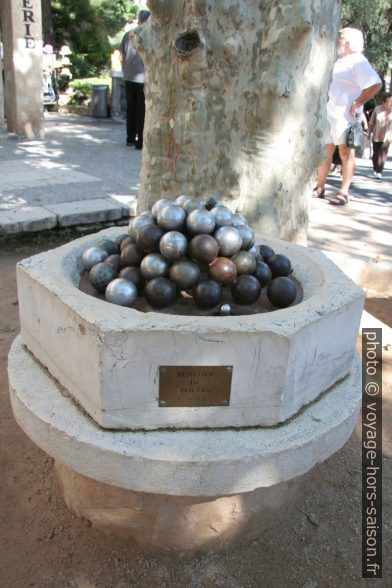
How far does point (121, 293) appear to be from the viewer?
192 cm

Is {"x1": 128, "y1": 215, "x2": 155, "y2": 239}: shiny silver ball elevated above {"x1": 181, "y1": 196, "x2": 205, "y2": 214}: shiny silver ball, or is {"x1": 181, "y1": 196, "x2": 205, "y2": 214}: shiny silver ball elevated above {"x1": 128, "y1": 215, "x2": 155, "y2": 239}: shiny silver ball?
{"x1": 181, "y1": 196, "x2": 205, "y2": 214}: shiny silver ball

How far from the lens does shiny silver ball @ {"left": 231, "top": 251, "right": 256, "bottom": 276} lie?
6.87 ft

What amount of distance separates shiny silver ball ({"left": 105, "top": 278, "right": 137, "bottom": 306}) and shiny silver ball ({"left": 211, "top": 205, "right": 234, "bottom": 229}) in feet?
1.52

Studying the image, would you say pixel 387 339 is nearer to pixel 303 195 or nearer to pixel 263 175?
pixel 303 195

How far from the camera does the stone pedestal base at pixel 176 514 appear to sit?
197cm

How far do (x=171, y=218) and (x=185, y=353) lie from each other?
61 cm

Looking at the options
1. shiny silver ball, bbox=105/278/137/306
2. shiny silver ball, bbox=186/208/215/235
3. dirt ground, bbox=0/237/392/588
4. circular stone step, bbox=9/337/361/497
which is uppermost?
shiny silver ball, bbox=186/208/215/235

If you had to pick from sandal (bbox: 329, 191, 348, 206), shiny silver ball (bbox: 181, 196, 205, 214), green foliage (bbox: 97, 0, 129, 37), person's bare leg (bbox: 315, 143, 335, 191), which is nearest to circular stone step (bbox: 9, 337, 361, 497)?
shiny silver ball (bbox: 181, 196, 205, 214)

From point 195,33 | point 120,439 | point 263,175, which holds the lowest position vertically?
point 120,439

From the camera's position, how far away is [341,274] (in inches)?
89.7

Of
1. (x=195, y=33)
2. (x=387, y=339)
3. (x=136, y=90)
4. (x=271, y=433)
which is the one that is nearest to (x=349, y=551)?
(x=271, y=433)

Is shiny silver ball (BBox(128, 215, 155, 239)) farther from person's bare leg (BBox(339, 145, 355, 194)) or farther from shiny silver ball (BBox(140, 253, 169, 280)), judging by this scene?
person's bare leg (BBox(339, 145, 355, 194))

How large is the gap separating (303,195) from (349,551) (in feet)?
7.83

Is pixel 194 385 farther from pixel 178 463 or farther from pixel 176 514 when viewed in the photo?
pixel 176 514
